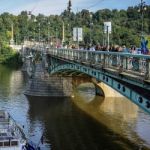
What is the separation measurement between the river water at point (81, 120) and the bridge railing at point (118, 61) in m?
7.61

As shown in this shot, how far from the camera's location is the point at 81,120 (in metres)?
57.5

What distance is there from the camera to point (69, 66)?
196 feet

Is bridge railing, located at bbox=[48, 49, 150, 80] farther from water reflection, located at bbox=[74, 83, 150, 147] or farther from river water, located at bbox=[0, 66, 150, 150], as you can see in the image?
water reflection, located at bbox=[74, 83, 150, 147]

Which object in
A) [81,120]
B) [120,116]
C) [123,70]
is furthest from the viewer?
[120,116]

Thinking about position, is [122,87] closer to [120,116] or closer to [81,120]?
[81,120]

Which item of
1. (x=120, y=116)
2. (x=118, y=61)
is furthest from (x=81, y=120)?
(x=118, y=61)

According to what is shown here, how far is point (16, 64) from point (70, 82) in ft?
300

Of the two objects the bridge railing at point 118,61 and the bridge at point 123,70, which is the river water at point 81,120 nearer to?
the bridge at point 123,70

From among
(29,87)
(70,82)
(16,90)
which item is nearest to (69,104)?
→ (70,82)

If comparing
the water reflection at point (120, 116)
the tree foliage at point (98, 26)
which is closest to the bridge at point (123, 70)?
the water reflection at point (120, 116)

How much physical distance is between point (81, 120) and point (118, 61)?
2285 cm

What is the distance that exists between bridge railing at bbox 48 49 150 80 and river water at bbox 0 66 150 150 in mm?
7609

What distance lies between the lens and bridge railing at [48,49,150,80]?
100.0ft

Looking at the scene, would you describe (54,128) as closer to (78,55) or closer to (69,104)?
(78,55)
